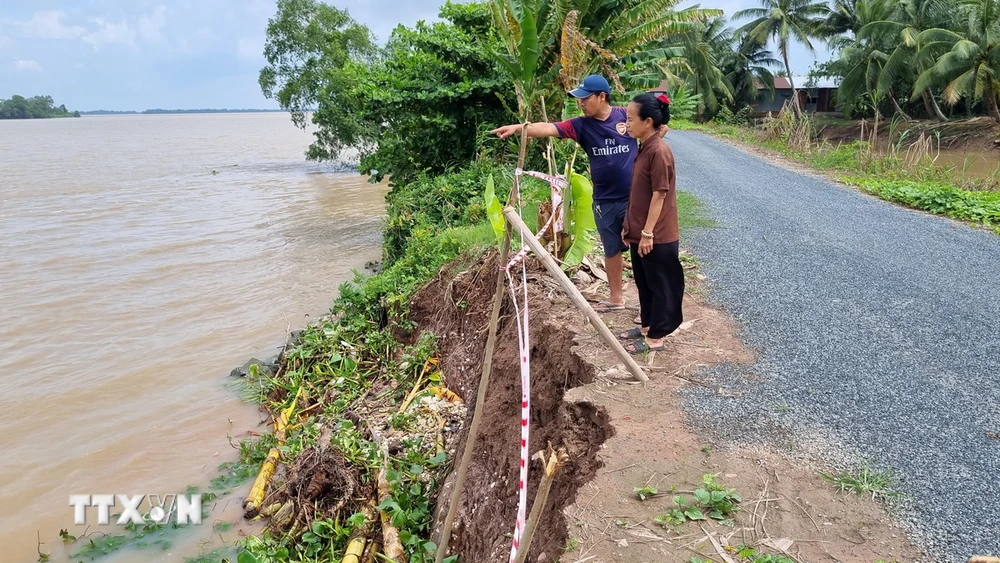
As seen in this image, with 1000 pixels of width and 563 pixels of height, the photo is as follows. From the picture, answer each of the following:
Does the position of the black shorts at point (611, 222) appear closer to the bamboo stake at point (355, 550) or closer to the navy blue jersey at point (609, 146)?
the navy blue jersey at point (609, 146)

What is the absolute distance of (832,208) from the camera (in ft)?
31.8

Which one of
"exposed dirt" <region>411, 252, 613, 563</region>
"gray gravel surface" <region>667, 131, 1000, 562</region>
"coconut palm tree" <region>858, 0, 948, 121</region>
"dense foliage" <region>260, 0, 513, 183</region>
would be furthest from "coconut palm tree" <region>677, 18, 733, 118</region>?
"exposed dirt" <region>411, 252, 613, 563</region>

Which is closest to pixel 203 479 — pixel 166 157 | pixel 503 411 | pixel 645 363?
pixel 503 411

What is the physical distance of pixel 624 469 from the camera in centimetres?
307

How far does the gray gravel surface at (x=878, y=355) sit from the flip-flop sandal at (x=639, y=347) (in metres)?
0.42

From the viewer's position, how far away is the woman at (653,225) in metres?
3.82

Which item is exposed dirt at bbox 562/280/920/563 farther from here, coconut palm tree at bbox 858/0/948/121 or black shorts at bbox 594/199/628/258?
coconut palm tree at bbox 858/0/948/121

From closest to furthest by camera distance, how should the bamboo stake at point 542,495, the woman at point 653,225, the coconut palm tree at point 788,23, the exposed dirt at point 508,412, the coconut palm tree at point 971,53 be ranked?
the bamboo stake at point 542,495
the exposed dirt at point 508,412
the woman at point 653,225
the coconut palm tree at point 971,53
the coconut palm tree at point 788,23

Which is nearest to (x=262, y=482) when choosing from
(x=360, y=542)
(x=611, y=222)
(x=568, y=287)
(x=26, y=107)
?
(x=360, y=542)

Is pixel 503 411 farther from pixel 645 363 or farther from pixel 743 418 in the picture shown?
pixel 743 418

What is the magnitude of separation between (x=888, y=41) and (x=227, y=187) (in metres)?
28.6

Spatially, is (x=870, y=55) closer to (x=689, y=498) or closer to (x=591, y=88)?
(x=591, y=88)

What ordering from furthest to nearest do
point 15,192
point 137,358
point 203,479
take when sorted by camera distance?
point 15,192
point 137,358
point 203,479

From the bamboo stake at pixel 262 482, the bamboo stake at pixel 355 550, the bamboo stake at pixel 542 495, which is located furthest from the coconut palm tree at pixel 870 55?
the bamboo stake at pixel 542 495
